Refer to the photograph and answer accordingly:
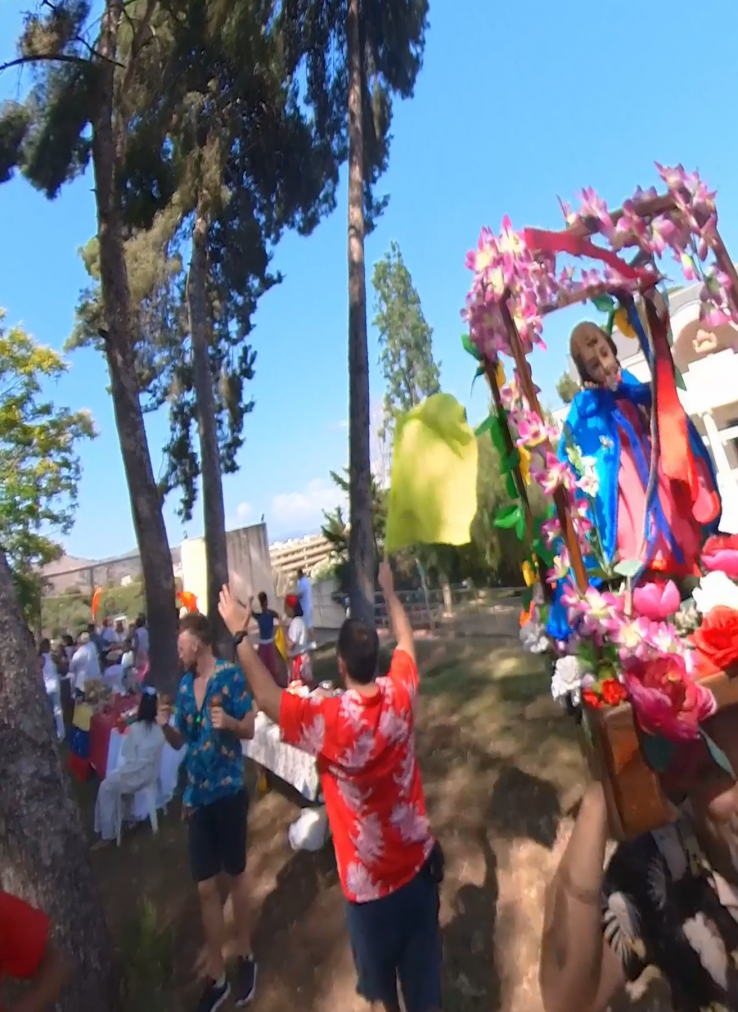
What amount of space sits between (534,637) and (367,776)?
1.01 m

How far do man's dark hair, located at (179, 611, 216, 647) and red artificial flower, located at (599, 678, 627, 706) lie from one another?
231cm

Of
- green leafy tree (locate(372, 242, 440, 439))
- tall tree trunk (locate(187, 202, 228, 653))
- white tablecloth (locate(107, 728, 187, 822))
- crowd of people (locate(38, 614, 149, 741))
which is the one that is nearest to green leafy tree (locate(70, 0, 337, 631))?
tall tree trunk (locate(187, 202, 228, 653))

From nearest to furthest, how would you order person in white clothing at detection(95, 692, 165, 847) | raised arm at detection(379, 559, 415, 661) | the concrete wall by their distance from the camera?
raised arm at detection(379, 559, 415, 661)
person in white clothing at detection(95, 692, 165, 847)
the concrete wall

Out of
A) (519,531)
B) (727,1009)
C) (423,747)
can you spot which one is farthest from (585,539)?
(423,747)

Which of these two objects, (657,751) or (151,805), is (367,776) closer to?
(657,751)

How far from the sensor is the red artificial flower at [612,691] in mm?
1446

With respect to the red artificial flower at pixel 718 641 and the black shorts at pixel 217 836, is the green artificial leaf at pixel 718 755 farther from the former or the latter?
the black shorts at pixel 217 836

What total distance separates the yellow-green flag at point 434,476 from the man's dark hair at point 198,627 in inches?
75.3

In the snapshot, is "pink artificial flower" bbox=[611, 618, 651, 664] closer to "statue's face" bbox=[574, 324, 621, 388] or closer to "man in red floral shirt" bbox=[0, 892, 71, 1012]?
"statue's face" bbox=[574, 324, 621, 388]

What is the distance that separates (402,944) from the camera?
2.56m

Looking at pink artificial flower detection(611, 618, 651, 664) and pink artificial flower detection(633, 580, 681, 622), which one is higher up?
pink artificial flower detection(633, 580, 681, 622)

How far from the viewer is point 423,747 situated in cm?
625

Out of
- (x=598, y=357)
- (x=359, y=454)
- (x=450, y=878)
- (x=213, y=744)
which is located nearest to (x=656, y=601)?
(x=598, y=357)

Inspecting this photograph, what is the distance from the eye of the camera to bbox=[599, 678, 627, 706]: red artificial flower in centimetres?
145
